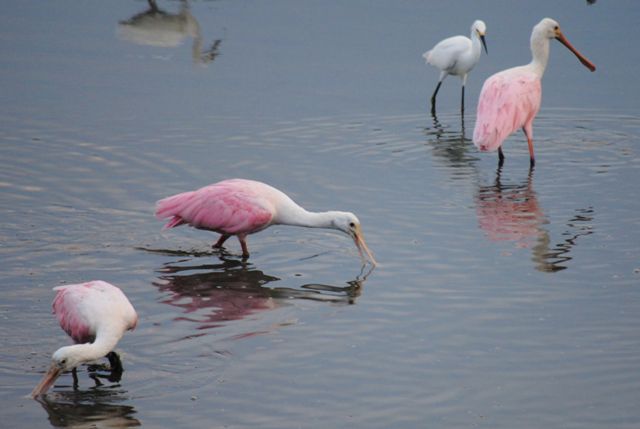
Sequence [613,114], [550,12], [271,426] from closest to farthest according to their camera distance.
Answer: [271,426], [613,114], [550,12]

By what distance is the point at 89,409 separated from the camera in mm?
8523

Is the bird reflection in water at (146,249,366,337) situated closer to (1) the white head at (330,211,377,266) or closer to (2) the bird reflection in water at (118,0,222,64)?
(1) the white head at (330,211,377,266)

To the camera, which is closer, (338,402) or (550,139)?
(338,402)

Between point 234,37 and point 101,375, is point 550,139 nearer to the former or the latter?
point 234,37

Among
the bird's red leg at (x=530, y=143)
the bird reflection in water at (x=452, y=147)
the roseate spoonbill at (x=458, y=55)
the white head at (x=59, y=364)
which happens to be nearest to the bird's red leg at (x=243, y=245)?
the white head at (x=59, y=364)

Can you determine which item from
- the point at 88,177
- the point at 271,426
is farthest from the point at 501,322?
the point at 88,177

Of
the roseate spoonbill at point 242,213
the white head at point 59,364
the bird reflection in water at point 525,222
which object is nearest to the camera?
the white head at point 59,364

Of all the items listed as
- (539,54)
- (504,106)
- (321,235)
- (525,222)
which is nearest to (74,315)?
(321,235)

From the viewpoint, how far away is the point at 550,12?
25.3 metres

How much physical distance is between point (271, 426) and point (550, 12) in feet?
60.4

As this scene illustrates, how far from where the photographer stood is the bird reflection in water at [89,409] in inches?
326

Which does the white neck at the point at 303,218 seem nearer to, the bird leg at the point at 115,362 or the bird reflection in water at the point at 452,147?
the bird leg at the point at 115,362

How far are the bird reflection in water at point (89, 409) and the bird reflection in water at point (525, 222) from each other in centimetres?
464

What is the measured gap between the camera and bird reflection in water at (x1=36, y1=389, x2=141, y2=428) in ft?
27.2
